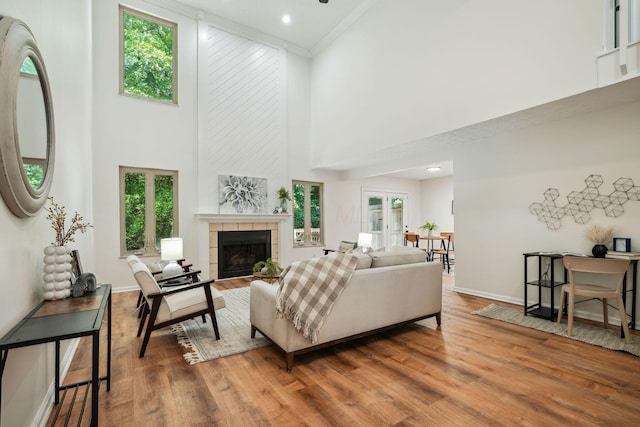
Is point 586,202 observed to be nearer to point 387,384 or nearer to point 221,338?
point 387,384

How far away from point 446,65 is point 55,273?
484 cm

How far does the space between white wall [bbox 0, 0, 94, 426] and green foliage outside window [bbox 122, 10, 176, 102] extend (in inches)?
90.3

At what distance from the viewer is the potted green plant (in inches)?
270

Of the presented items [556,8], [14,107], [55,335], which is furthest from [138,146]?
[556,8]

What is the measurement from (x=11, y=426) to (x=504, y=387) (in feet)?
9.62

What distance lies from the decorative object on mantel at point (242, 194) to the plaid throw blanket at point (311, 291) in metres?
4.01

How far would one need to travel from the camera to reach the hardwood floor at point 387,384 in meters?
1.88

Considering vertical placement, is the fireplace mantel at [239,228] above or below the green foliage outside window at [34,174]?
below

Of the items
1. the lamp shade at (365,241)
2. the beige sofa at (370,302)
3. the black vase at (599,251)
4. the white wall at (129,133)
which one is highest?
the white wall at (129,133)

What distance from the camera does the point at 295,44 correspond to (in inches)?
286

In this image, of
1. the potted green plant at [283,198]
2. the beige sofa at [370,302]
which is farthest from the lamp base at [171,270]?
the potted green plant at [283,198]

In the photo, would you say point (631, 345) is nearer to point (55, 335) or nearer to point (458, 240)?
point (458, 240)

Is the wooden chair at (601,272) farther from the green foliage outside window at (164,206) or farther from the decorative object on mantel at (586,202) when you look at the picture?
the green foliage outside window at (164,206)

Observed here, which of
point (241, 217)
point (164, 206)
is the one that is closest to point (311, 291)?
point (241, 217)
